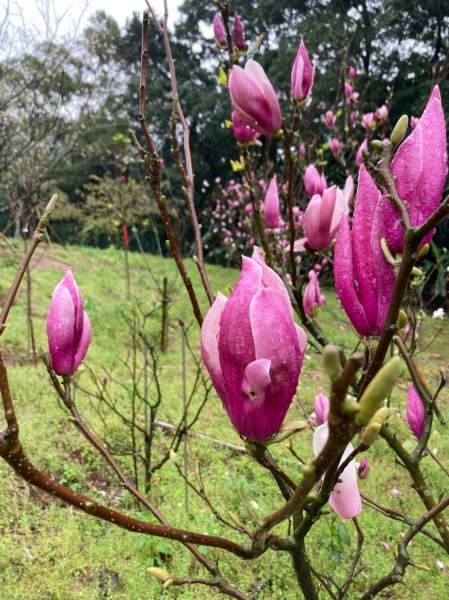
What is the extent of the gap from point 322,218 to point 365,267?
44cm

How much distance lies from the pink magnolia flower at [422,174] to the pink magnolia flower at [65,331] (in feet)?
1.17

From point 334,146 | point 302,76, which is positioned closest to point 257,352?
point 302,76

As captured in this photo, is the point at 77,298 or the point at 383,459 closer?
the point at 77,298

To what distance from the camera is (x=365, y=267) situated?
43 cm

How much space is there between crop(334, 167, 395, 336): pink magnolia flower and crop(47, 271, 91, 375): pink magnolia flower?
1.00ft

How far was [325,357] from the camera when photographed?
257 millimetres

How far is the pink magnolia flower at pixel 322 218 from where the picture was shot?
832mm

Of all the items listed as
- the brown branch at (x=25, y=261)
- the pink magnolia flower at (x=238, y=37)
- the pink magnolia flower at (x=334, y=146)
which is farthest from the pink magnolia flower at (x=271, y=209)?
the pink magnolia flower at (x=334, y=146)

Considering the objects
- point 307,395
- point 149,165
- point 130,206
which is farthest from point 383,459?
point 130,206

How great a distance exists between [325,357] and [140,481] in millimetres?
2803

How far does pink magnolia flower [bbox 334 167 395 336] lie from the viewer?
42 centimetres

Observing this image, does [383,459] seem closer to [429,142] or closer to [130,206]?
[429,142]

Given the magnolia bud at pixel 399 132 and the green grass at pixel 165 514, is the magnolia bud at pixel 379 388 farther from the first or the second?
the green grass at pixel 165 514

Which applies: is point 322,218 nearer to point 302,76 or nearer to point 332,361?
point 302,76
